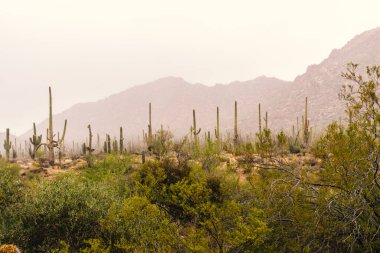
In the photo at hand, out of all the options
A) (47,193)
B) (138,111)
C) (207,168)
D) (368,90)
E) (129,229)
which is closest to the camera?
(368,90)

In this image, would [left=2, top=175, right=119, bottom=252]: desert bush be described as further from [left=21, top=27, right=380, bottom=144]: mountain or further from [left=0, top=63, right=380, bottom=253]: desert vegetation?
[left=21, top=27, right=380, bottom=144]: mountain

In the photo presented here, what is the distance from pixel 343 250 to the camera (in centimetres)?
557

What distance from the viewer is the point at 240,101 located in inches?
6073

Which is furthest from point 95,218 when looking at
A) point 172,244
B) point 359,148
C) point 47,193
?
point 359,148

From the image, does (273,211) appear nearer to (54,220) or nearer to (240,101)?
(54,220)

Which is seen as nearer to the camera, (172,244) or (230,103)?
(172,244)

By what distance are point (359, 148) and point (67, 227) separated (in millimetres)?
6423

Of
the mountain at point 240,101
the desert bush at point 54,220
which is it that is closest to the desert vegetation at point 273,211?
the desert bush at point 54,220

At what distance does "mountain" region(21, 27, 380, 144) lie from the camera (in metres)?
89.7

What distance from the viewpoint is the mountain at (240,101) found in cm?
8969

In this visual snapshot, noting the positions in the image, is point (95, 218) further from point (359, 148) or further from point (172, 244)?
point (359, 148)

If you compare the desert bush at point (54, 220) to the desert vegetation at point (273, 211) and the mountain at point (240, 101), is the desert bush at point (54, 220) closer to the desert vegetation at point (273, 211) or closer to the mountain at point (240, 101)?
the desert vegetation at point (273, 211)

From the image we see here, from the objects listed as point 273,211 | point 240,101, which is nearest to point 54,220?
point 273,211

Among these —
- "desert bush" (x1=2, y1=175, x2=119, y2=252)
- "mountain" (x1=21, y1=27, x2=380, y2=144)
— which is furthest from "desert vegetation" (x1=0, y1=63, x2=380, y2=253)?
"mountain" (x1=21, y1=27, x2=380, y2=144)
